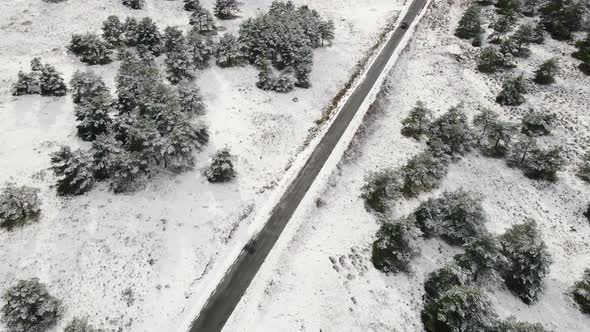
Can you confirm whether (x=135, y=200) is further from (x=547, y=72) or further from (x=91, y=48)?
(x=547, y=72)

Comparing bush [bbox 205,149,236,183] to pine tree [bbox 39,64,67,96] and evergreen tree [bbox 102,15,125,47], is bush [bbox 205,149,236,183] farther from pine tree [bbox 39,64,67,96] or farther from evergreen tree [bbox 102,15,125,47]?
evergreen tree [bbox 102,15,125,47]

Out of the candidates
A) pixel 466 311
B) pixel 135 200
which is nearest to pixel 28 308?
pixel 135 200

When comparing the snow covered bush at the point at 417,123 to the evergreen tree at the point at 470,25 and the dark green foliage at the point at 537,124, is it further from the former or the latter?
the evergreen tree at the point at 470,25

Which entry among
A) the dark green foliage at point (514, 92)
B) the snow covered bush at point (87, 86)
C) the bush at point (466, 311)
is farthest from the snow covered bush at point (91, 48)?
the dark green foliage at point (514, 92)

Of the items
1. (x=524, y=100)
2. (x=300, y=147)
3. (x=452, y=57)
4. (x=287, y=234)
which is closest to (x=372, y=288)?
(x=287, y=234)

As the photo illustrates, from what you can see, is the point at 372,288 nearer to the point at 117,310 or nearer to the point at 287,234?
the point at 287,234

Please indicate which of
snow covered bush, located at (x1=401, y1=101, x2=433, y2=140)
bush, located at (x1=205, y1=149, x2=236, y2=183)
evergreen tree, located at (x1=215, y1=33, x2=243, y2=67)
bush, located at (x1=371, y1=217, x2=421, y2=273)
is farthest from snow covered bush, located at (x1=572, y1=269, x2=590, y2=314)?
evergreen tree, located at (x1=215, y1=33, x2=243, y2=67)

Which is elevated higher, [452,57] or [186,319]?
[452,57]
